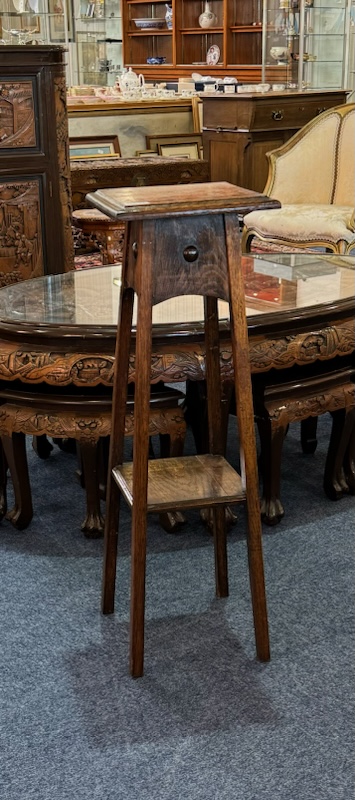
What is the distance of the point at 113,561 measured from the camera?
7.86 feet

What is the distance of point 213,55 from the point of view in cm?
1252

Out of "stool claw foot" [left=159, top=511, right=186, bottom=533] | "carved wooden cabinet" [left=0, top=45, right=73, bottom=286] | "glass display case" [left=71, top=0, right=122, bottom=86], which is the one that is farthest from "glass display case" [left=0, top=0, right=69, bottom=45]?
"glass display case" [left=71, top=0, right=122, bottom=86]

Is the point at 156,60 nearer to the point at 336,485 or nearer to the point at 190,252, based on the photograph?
the point at 336,485

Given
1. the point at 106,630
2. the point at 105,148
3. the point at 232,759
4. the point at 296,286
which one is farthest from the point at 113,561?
the point at 105,148

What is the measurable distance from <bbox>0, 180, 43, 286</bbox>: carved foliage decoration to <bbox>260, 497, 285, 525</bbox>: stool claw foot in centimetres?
198

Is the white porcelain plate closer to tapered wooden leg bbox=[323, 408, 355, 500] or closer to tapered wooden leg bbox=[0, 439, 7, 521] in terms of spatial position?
tapered wooden leg bbox=[323, 408, 355, 500]

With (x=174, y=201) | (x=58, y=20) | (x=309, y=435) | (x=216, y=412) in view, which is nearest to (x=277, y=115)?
(x=58, y=20)

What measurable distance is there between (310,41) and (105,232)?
4252mm

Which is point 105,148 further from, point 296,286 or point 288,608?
point 288,608

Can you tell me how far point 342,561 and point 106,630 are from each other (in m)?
0.74

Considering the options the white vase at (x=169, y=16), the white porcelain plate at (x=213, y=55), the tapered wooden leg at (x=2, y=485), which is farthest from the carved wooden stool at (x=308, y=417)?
the white vase at (x=169, y=16)

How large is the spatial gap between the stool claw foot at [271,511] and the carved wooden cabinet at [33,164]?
1987 millimetres

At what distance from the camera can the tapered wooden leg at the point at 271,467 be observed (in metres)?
2.86

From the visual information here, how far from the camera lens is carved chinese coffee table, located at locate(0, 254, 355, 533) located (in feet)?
8.92
